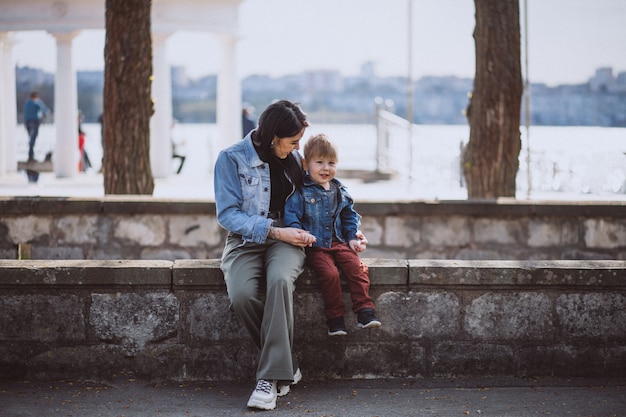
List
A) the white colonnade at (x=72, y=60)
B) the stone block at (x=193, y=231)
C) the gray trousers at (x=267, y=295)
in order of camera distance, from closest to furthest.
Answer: the gray trousers at (x=267, y=295) → the stone block at (x=193, y=231) → the white colonnade at (x=72, y=60)

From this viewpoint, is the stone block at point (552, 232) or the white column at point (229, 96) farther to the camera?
the white column at point (229, 96)

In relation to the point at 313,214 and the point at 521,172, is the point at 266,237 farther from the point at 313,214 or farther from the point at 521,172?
the point at 521,172

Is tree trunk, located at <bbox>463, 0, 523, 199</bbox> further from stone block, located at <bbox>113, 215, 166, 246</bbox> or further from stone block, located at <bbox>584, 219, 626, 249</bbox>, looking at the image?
stone block, located at <bbox>113, 215, 166, 246</bbox>

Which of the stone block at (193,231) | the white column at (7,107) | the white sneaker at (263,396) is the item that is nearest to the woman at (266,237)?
the white sneaker at (263,396)

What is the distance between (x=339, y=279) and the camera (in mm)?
5238

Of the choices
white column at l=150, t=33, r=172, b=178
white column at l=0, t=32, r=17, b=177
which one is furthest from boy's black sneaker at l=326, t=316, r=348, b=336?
white column at l=0, t=32, r=17, b=177

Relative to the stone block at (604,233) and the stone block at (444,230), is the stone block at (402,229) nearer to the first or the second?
the stone block at (444,230)

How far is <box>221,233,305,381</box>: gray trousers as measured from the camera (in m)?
4.88

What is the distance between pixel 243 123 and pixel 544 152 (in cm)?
891

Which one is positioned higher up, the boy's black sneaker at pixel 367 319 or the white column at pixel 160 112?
the white column at pixel 160 112

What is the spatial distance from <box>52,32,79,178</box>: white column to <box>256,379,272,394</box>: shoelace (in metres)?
18.3

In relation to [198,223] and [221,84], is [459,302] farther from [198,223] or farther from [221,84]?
[221,84]

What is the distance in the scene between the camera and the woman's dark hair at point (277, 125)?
527 centimetres

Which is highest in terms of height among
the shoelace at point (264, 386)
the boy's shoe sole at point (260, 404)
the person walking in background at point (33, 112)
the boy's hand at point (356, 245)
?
the person walking in background at point (33, 112)
